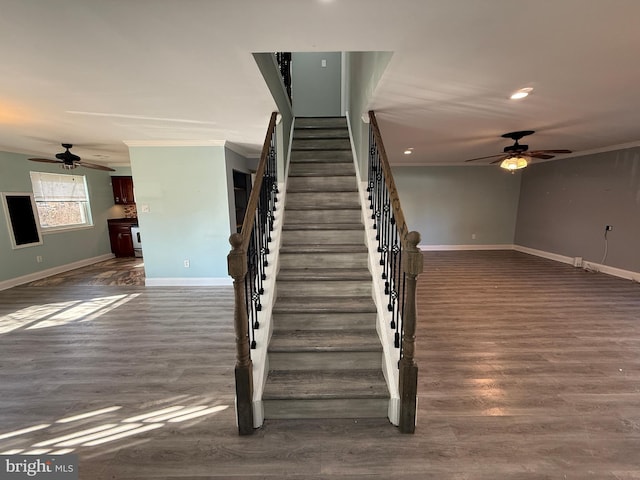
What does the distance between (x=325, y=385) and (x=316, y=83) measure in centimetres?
545

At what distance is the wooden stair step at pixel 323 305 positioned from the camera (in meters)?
2.22

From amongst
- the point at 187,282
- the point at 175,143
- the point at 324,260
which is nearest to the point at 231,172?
the point at 175,143

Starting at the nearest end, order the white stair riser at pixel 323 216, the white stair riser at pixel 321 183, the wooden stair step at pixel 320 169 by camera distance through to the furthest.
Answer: the white stair riser at pixel 323 216
the white stair riser at pixel 321 183
the wooden stair step at pixel 320 169

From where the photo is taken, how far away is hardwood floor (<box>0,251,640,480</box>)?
153cm

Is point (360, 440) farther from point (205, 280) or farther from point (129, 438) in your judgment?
point (205, 280)

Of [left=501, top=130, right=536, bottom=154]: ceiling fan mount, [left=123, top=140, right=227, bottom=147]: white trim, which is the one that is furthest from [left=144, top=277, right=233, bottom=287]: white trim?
[left=501, top=130, right=536, bottom=154]: ceiling fan mount

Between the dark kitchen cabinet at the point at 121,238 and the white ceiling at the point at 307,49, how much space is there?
4021mm

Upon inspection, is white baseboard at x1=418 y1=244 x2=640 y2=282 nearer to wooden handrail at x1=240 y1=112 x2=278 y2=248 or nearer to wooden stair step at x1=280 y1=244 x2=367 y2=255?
wooden stair step at x1=280 y1=244 x2=367 y2=255

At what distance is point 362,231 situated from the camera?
2.85m

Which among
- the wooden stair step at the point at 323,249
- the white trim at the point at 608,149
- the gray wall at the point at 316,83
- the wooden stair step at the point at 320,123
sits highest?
the gray wall at the point at 316,83

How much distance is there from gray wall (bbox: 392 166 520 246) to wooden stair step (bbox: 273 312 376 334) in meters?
5.28

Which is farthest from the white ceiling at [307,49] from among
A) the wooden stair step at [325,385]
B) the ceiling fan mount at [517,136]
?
the wooden stair step at [325,385]

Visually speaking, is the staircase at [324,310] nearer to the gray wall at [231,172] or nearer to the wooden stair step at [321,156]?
the wooden stair step at [321,156]

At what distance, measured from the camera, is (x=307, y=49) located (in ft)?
5.70
